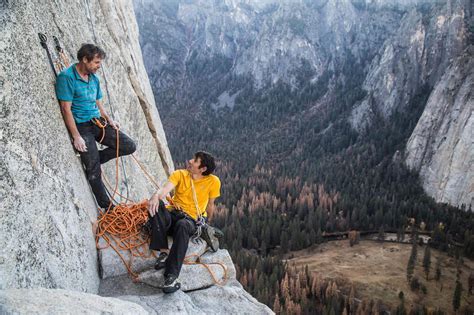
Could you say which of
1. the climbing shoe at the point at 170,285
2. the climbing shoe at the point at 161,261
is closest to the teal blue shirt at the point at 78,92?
the climbing shoe at the point at 161,261

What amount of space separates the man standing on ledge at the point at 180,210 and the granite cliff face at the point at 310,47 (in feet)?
224

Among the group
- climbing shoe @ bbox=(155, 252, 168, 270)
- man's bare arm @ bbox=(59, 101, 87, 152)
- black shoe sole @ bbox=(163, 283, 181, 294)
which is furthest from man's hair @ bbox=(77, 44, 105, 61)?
black shoe sole @ bbox=(163, 283, 181, 294)

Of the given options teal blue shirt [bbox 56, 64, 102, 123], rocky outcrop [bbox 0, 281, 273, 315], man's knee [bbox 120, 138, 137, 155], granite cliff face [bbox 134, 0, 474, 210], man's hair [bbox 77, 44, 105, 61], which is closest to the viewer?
rocky outcrop [bbox 0, 281, 273, 315]

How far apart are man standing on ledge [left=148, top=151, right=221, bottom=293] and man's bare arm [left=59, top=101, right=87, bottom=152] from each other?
5.88ft

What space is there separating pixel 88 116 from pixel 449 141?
221ft

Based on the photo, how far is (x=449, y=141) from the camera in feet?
212

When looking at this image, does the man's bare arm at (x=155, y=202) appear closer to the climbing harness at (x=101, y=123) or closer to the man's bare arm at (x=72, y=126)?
the man's bare arm at (x=72, y=126)

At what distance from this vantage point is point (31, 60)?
22.6 feet

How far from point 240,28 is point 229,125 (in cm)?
6593

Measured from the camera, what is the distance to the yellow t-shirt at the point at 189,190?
911 cm

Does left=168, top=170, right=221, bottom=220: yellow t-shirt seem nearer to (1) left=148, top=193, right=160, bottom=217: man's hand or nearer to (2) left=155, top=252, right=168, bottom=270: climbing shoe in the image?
(1) left=148, top=193, right=160, bottom=217: man's hand

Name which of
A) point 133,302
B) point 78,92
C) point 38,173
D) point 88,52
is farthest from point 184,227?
point 88,52

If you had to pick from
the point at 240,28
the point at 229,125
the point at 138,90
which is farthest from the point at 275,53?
the point at 138,90

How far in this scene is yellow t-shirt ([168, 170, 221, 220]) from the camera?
9.11 meters
